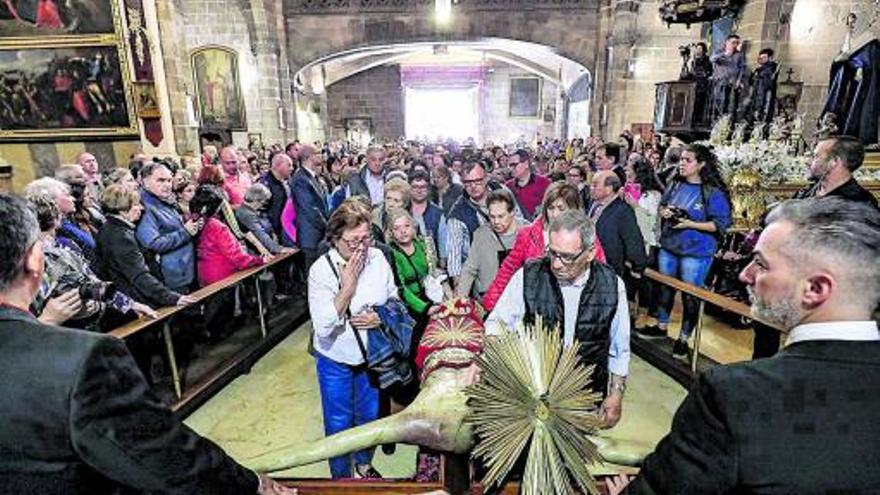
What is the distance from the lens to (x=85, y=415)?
0.96 metres

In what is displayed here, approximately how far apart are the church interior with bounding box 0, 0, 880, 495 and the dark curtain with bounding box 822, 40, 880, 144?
0.03 meters

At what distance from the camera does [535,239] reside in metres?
2.85

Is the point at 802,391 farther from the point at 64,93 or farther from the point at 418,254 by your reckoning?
the point at 64,93

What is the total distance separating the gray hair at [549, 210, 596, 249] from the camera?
196 centimetres

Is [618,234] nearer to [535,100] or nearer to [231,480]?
[231,480]

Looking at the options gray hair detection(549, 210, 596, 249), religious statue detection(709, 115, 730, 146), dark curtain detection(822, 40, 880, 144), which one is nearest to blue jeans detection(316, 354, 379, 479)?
gray hair detection(549, 210, 596, 249)

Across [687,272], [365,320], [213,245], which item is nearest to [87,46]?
[213,245]

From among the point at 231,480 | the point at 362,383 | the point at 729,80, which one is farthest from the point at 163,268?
the point at 729,80

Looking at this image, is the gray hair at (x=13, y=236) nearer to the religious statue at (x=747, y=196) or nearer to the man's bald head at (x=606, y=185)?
the man's bald head at (x=606, y=185)

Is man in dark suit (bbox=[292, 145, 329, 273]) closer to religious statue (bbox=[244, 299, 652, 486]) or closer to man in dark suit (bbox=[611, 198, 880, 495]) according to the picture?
religious statue (bbox=[244, 299, 652, 486])

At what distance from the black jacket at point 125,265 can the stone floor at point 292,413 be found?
95 centimetres

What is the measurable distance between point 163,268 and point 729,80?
813 centimetres

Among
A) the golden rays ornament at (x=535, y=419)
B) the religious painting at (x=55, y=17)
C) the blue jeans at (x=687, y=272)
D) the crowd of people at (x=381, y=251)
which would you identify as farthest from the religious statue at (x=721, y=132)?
the religious painting at (x=55, y=17)

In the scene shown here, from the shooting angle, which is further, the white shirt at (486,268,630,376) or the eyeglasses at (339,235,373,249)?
the eyeglasses at (339,235,373,249)
